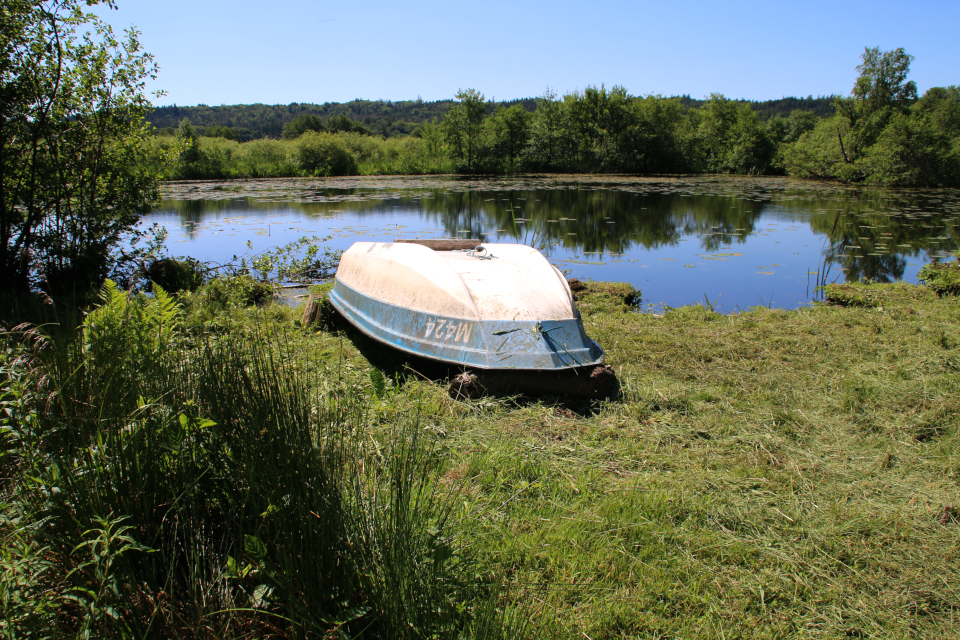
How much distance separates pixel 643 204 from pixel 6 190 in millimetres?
19082

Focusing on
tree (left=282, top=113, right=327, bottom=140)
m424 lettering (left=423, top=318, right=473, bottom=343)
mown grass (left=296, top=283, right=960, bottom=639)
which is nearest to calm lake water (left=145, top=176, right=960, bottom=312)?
mown grass (left=296, top=283, right=960, bottom=639)

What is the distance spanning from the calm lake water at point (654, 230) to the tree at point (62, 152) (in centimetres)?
342

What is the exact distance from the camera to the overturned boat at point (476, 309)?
152 inches

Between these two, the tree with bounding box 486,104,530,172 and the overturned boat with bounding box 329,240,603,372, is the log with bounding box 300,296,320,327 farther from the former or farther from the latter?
the tree with bounding box 486,104,530,172

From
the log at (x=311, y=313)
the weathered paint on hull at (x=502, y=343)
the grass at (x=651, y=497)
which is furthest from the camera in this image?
the log at (x=311, y=313)

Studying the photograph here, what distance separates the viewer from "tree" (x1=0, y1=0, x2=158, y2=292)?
639 cm

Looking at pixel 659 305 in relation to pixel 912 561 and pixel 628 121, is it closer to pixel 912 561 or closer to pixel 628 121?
pixel 912 561

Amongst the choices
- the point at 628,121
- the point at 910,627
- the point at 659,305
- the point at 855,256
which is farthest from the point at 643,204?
the point at 628,121

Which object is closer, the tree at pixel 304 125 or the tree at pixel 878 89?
the tree at pixel 878 89

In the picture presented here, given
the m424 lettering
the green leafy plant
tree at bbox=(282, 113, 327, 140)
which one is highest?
tree at bbox=(282, 113, 327, 140)

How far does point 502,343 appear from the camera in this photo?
3877 mm

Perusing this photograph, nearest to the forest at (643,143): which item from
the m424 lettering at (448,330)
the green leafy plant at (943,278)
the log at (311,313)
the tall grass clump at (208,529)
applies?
the green leafy plant at (943,278)

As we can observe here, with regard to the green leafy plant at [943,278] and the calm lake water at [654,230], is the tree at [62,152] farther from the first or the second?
the green leafy plant at [943,278]

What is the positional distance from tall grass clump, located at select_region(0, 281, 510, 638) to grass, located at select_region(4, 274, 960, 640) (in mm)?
20
